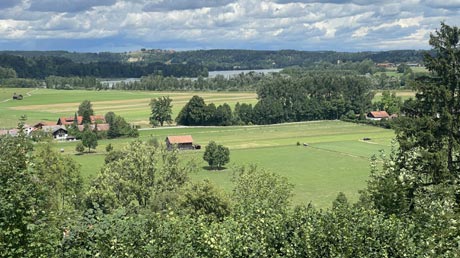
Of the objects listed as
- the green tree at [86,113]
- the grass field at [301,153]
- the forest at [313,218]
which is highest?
the forest at [313,218]

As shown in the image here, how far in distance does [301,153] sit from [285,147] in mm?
6342

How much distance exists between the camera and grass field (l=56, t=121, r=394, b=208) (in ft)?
210

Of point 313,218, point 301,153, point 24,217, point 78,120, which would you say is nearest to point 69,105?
point 78,120

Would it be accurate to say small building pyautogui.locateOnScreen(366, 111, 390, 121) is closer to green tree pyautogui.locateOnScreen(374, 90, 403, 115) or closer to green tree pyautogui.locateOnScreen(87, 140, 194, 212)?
green tree pyautogui.locateOnScreen(374, 90, 403, 115)

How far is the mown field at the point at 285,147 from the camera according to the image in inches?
2576

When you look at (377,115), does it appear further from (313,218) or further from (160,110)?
(313,218)

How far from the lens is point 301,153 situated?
8738cm

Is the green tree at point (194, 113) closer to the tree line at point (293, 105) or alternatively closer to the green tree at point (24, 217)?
the tree line at point (293, 105)

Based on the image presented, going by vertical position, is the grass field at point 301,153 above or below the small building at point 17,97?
below

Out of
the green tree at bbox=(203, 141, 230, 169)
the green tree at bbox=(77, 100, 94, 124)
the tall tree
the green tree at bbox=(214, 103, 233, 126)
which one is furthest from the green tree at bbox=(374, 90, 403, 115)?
the tall tree

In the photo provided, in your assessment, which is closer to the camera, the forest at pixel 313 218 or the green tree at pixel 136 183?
the forest at pixel 313 218

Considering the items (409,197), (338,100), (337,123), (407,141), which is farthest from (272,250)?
(338,100)

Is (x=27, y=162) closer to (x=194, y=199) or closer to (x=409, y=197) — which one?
(x=409, y=197)

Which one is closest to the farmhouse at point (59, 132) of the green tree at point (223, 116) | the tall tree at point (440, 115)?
the green tree at point (223, 116)
